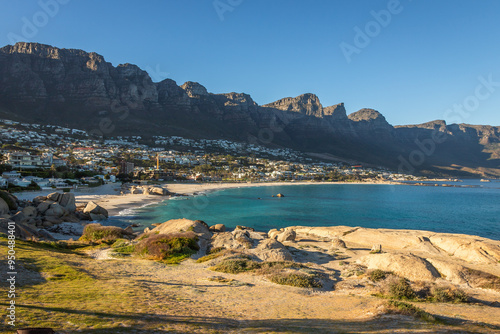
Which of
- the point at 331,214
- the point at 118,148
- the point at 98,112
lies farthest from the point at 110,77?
the point at 331,214

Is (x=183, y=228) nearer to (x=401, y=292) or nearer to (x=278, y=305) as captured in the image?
(x=278, y=305)

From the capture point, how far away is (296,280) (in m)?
12.1

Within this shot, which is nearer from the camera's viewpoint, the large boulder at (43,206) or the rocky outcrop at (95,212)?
the large boulder at (43,206)

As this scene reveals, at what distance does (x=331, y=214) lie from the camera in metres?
48.1

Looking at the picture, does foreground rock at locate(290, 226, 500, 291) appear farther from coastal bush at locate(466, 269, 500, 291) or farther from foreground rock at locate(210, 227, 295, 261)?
foreground rock at locate(210, 227, 295, 261)

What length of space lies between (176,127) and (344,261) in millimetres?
174424

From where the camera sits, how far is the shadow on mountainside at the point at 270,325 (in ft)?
20.7

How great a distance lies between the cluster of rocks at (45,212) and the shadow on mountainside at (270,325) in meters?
19.4

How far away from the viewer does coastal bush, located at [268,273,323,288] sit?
39.2 ft

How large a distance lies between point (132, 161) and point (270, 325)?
119 m

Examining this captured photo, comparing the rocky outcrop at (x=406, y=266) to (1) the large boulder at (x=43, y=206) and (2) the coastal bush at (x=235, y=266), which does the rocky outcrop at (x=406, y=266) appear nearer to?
(2) the coastal bush at (x=235, y=266)

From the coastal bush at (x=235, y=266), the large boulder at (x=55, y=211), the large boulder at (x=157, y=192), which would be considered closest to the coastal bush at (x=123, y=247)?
the coastal bush at (x=235, y=266)

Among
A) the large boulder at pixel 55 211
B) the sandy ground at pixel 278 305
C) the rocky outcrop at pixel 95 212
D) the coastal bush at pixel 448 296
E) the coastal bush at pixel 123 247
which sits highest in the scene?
the sandy ground at pixel 278 305

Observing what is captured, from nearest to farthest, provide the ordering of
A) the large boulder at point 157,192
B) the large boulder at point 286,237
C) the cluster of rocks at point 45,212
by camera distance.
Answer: the large boulder at point 286,237
the cluster of rocks at point 45,212
the large boulder at point 157,192
